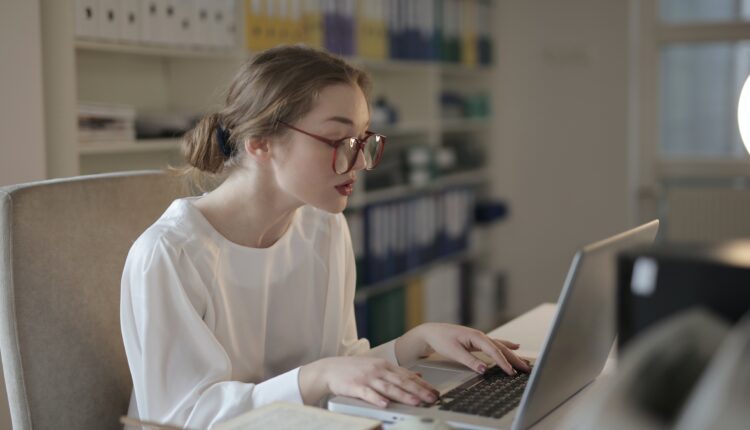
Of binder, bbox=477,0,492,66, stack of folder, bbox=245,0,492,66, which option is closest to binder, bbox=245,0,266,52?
stack of folder, bbox=245,0,492,66

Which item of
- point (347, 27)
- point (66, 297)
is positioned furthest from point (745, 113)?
point (347, 27)

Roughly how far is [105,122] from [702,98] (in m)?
3.05

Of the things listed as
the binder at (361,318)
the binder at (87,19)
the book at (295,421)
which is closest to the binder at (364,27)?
the binder at (361,318)

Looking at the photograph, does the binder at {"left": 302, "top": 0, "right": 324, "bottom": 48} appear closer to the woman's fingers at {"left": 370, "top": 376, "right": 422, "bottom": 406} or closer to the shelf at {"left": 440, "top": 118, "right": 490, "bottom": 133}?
the shelf at {"left": 440, "top": 118, "right": 490, "bottom": 133}

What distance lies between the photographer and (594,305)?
1.12 metres

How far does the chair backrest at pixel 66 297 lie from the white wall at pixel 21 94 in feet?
2.38

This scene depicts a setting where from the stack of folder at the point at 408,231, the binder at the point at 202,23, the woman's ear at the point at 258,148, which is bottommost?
the stack of folder at the point at 408,231

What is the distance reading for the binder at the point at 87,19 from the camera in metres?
2.36

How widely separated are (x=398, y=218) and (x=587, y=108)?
1.34m

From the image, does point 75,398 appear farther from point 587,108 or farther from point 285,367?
point 587,108

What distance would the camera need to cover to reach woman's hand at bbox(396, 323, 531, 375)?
1.39 metres

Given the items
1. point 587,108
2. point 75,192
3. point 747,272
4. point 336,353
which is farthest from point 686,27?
point 747,272

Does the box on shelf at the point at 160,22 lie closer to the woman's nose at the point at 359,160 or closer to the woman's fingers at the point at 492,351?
the woman's nose at the point at 359,160

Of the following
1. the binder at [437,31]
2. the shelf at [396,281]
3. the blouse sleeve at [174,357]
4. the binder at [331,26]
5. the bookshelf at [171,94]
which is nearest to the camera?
the blouse sleeve at [174,357]
